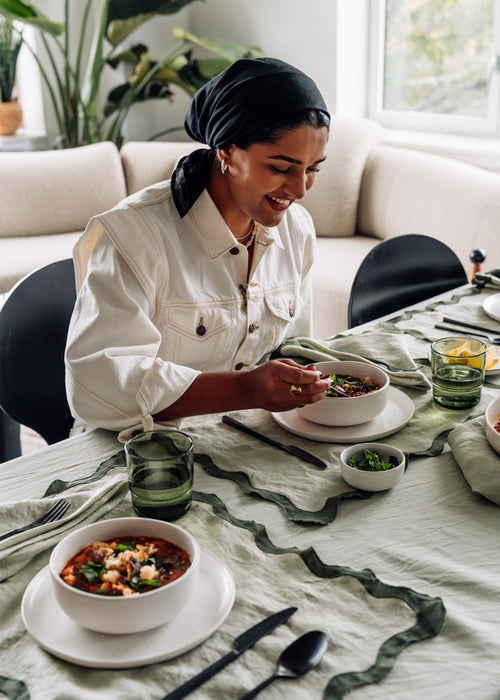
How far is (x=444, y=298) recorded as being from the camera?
1961 mm

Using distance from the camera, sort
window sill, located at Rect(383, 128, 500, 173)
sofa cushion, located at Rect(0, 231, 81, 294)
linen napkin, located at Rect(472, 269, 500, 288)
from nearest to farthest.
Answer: linen napkin, located at Rect(472, 269, 500, 288)
sofa cushion, located at Rect(0, 231, 81, 294)
window sill, located at Rect(383, 128, 500, 173)

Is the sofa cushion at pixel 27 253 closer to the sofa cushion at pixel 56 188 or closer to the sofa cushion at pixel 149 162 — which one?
the sofa cushion at pixel 56 188

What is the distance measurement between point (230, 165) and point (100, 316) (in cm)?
38

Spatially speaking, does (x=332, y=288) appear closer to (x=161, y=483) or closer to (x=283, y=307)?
(x=283, y=307)

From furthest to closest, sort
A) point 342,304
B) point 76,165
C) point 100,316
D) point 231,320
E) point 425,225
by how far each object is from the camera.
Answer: point 76,165
point 425,225
point 342,304
point 231,320
point 100,316

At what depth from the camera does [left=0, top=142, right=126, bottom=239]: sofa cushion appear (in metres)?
4.12

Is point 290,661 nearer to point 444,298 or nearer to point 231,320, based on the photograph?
point 231,320

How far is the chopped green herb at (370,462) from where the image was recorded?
1.12 m

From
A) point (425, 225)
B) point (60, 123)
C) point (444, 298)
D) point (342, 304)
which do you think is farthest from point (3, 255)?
point (444, 298)

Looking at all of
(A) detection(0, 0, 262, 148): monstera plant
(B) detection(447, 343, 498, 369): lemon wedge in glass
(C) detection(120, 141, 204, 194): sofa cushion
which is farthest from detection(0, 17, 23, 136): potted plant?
(B) detection(447, 343, 498, 369): lemon wedge in glass

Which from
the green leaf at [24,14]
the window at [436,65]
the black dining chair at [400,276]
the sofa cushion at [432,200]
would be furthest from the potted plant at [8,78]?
the black dining chair at [400,276]

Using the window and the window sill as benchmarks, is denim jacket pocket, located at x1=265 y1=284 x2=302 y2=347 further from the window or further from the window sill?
the window

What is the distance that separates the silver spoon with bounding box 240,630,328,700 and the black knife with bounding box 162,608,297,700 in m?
0.03

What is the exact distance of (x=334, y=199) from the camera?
13.2 ft
